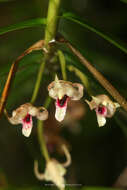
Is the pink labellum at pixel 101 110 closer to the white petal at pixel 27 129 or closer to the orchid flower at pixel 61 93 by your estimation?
the orchid flower at pixel 61 93

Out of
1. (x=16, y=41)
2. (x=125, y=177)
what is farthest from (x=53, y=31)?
(x=16, y=41)

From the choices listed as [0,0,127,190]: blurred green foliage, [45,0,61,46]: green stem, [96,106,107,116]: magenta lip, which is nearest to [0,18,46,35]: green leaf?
[45,0,61,46]: green stem

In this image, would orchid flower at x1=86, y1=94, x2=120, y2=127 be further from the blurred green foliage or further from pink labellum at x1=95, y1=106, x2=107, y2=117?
the blurred green foliage

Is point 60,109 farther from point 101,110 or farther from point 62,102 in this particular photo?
point 101,110

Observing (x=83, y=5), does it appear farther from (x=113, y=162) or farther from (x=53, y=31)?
(x=53, y=31)

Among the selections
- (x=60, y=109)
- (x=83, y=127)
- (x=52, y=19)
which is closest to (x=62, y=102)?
(x=60, y=109)

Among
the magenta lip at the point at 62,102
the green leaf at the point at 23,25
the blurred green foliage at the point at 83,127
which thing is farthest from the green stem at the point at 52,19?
the blurred green foliage at the point at 83,127
